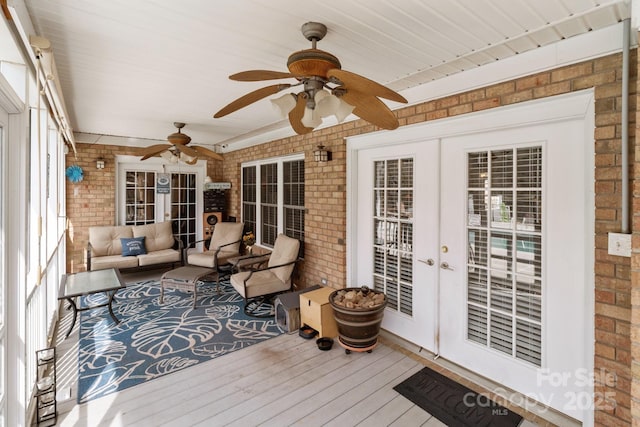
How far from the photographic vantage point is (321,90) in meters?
1.67

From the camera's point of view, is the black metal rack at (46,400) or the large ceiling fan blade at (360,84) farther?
the black metal rack at (46,400)

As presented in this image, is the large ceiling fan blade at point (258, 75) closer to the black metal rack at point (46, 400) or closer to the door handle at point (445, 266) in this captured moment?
the door handle at point (445, 266)

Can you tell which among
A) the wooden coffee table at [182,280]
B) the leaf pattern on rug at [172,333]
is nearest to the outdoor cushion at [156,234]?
the wooden coffee table at [182,280]

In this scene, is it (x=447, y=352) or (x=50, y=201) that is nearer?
(x=447, y=352)

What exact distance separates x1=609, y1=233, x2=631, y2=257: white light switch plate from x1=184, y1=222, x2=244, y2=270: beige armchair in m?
4.78

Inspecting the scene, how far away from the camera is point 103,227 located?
5562 mm

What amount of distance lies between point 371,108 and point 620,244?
160 cm

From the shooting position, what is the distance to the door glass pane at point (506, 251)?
91.1 inches

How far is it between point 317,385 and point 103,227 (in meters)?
4.99

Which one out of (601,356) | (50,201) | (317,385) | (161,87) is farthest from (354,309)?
(50,201)

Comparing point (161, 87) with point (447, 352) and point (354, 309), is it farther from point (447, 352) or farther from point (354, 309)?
point (447, 352)

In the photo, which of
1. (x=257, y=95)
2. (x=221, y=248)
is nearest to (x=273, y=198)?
(x=221, y=248)

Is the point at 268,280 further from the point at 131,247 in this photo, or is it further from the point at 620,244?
the point at 620,244

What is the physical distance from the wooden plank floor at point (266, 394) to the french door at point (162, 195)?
12.0ft
